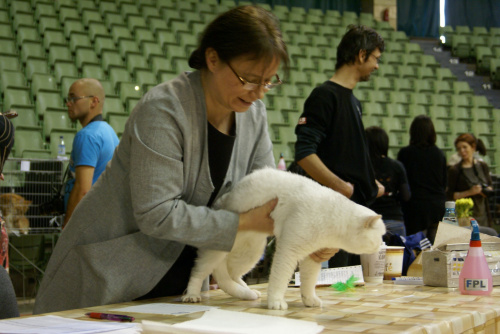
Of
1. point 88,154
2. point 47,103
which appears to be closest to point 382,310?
point 88,154

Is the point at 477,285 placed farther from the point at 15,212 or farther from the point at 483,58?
the point at 483,58

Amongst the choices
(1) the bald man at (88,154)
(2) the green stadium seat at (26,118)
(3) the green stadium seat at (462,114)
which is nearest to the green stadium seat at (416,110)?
(3) the green stadium seat at (462,114)

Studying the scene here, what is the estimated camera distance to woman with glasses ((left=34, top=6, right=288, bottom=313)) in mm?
1157

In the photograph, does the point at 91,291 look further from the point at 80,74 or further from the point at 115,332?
the point at 80,74

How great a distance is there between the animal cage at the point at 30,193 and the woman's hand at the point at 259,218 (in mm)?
2868

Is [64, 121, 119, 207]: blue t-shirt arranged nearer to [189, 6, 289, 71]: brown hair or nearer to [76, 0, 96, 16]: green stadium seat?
[189, 6, 289, 71]: brown hair

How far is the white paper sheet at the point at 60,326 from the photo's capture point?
87 centimetres

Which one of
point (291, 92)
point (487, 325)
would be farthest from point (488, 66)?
point (487, 325)

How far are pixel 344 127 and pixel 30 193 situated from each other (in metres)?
2.66

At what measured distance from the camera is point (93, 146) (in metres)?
2.81

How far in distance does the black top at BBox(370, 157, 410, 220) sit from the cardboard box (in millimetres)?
1940

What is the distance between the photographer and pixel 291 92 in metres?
8.23

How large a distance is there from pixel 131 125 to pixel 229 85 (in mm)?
223

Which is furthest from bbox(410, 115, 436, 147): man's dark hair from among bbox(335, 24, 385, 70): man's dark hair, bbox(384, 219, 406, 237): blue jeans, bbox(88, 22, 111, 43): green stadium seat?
bbox(88, 22, 111, 43): green stadium seat
